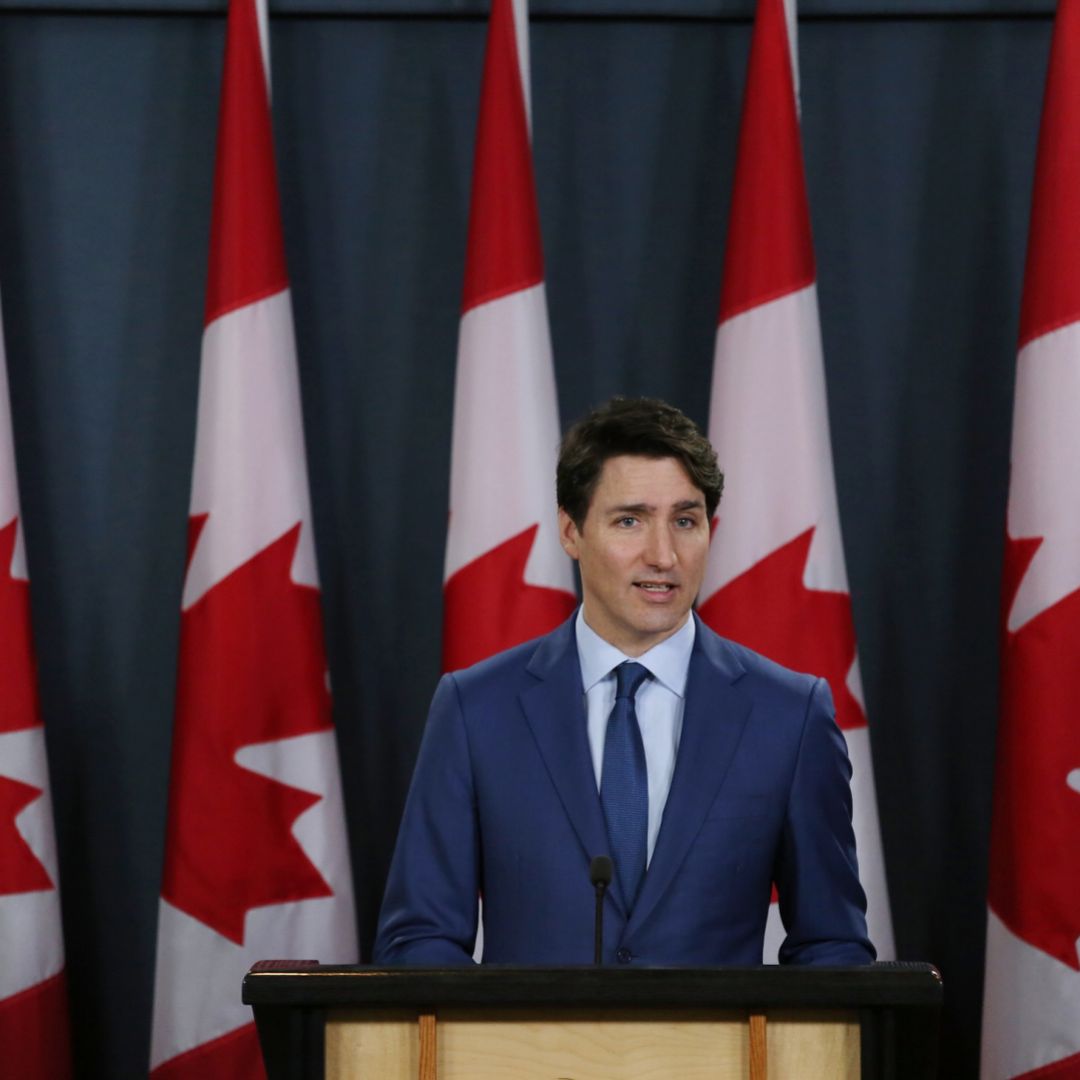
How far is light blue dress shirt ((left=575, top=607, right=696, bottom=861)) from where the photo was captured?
182 cm

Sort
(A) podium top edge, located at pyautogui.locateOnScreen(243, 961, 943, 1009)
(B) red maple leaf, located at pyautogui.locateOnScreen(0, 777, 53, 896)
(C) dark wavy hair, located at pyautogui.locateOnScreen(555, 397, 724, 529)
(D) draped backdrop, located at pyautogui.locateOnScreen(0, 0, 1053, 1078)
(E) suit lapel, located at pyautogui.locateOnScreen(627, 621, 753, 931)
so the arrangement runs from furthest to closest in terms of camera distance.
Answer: (D) draped backdrop, located at pyautogui.locateOnScreen(0, 0, 1053, 1078) < (B) red maple leaf, located at pyautogui.locateOnScreen(0, 777, 53, 896) < (C) dark wavy hair, located at pyautogui.locateOnScreen(555, 397, 724, 529) < (E) suit lapel, located at pyautogui.locateOnScreen(627, 621, 753, 931) < (A) podium top edge, located at pyautogui.locateOnScreen(243, 961, 943, 1009)

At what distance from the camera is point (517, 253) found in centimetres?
315

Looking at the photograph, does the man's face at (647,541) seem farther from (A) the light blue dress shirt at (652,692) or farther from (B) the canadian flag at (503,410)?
(B) the canadian flag at (503,410)

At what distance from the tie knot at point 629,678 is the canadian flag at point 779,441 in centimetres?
122

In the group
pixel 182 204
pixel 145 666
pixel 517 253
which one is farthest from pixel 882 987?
pixel 182 204

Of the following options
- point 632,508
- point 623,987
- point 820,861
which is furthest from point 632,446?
point 623,987

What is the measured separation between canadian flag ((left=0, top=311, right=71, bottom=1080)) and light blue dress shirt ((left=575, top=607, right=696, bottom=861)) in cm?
164

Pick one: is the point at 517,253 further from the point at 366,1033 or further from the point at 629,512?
the point at 366,1033

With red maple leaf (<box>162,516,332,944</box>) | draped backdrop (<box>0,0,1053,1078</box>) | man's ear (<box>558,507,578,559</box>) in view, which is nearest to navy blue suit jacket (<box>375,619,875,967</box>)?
man's ear (<box>558,507,578,559</box>)

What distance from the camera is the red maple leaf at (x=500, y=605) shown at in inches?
120

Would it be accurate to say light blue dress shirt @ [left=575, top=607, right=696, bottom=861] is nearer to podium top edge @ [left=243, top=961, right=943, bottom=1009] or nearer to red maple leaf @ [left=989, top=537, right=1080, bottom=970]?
podium top edge @ [left=243, top=961, right=943, bottom=1009]

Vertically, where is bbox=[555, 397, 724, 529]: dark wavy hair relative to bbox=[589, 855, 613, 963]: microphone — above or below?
above

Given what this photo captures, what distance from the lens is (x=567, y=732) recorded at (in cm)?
179

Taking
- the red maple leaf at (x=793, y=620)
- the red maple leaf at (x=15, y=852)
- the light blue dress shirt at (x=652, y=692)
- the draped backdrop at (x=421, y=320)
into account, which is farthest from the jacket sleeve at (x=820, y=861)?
the red maple leaf at (x=15, y=852)
